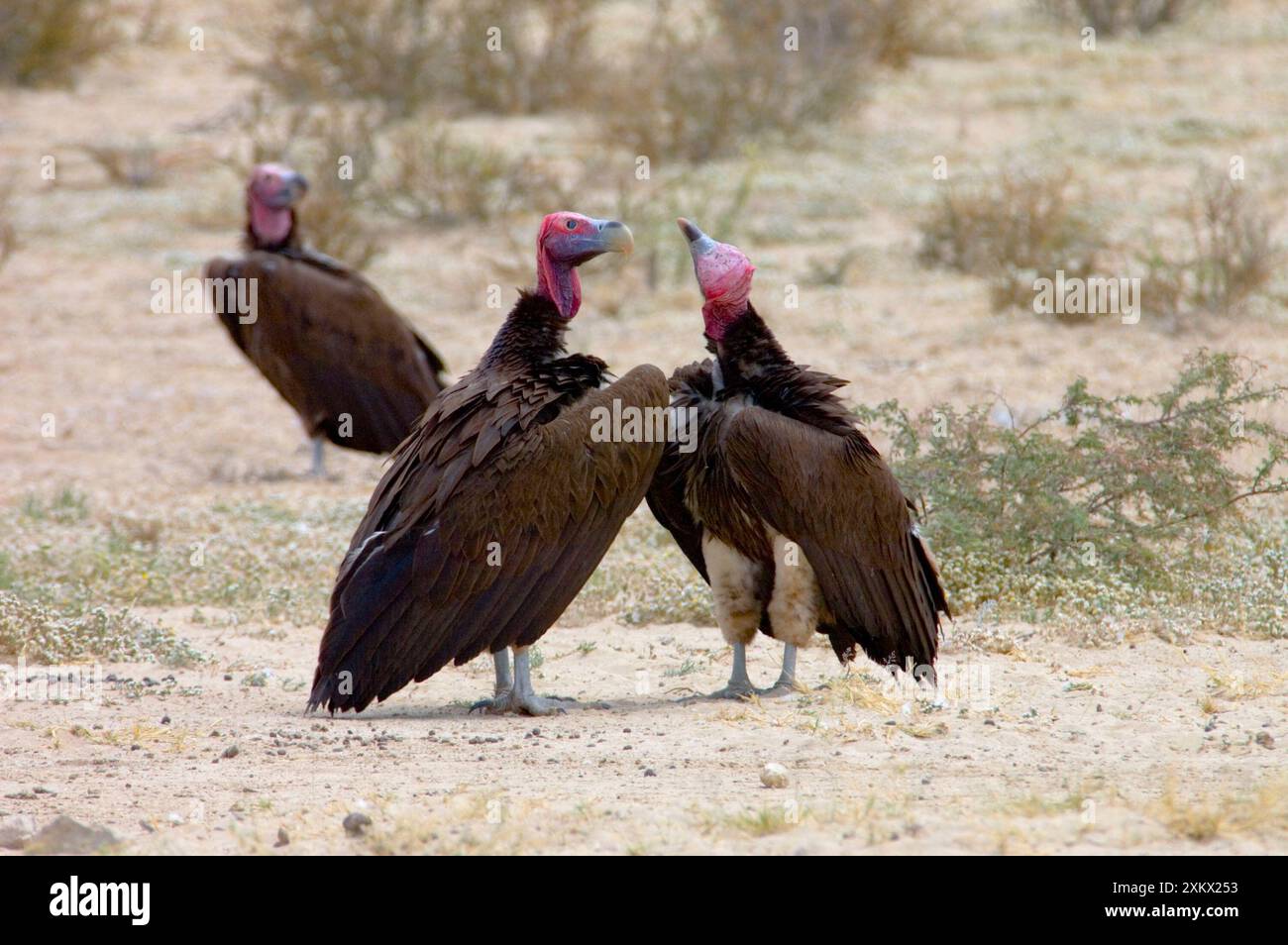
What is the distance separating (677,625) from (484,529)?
1794 mm

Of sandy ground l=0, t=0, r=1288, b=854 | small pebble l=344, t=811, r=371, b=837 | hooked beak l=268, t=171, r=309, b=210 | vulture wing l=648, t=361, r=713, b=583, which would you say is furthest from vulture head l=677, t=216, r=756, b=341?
hooked beak l=268, t=171, r=309, b=210

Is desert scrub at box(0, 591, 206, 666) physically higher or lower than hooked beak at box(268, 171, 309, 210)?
lower

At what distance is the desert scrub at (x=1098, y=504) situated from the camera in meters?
6.61

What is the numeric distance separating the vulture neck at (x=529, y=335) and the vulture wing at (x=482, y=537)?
0.25 m

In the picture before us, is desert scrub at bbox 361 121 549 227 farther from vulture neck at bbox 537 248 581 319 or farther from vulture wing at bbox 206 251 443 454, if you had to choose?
vulture neck at bbox 537 248 581 319

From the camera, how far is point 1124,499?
23.2 feet

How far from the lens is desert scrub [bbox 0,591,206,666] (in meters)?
6.28

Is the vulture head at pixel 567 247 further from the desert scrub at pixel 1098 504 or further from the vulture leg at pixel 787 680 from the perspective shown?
the desert scrub at pixel 1098 504

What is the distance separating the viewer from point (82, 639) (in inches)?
251

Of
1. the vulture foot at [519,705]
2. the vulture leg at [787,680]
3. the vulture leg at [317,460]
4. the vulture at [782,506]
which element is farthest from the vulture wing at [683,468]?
the vulture leg at [317,460]

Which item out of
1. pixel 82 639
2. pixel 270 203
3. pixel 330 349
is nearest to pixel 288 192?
pixel 270 203

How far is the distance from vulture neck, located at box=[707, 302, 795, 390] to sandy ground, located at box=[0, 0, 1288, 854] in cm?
106

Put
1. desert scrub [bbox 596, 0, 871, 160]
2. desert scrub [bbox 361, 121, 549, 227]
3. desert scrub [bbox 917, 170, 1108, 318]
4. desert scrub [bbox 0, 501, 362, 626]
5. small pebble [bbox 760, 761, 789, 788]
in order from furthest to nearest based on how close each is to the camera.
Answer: desert scrub [bbox 596, 0, 871, 160] < desert scrub [bbox 361, 121, 549, 227] < desert scrub [bbox 917, 170, 1108, 318] < desert scrub [bbox 0, 501, 362, 626] < small pebble [bbox 760, 761, 789, 788]
